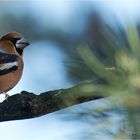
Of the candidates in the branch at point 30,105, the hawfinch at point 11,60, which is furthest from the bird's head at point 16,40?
the branch at point 30,105

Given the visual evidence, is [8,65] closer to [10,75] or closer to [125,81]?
[10,75]

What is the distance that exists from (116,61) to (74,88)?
0.11 meters

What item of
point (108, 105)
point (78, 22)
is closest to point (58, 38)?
point (78, 22)

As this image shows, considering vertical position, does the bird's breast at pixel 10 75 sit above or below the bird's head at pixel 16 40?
below

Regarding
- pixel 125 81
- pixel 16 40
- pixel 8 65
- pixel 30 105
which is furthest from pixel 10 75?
pixel 125 81

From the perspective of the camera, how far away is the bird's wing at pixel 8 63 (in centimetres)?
259

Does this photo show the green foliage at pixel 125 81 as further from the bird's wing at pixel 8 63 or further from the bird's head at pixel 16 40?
the bird's head at pixel 16 40

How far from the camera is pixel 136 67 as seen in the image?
704mm

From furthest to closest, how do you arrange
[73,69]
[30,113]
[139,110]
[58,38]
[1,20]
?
[1,20] < [58,38] < [30,113] < [73,69] < [139,110]

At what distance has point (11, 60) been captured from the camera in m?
2.76

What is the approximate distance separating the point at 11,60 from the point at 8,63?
0.43 feet

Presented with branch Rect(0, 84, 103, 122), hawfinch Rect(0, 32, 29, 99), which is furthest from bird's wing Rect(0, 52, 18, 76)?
branch Rect(0, 84, 103, 122)

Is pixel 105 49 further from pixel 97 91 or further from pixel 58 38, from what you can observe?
pixel 58 38

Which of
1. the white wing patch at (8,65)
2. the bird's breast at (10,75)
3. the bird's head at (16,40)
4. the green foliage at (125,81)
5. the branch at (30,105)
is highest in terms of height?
the green foliage at (125,81)
